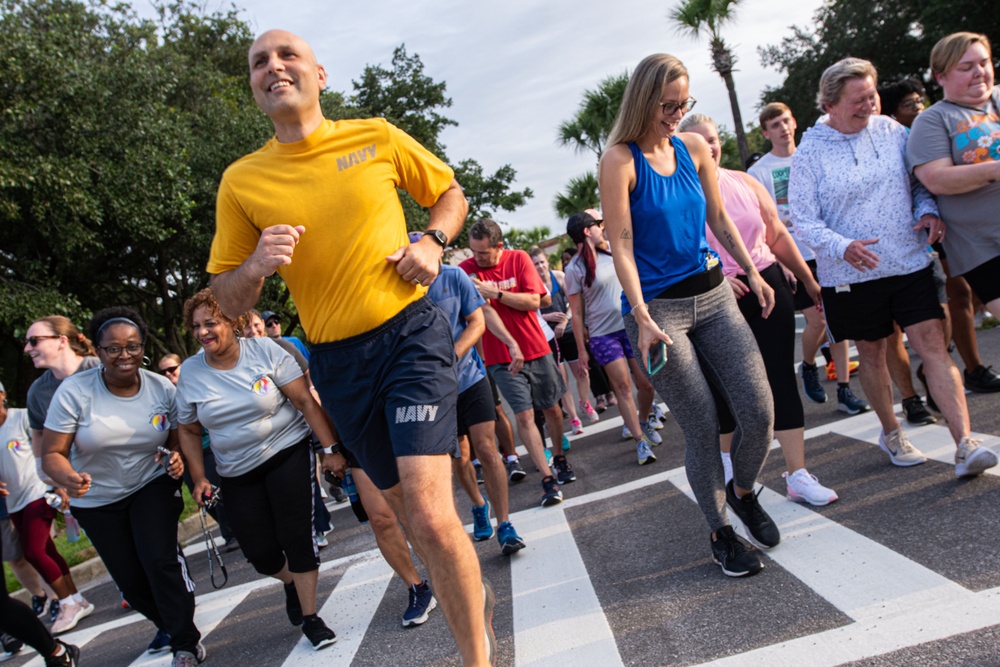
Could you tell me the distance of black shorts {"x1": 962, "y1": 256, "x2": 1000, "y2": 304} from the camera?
14.5 feet

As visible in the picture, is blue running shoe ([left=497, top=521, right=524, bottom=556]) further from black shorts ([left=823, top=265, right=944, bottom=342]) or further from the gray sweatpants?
black shorts ([left=823, top=265, right=944, bottom=342])

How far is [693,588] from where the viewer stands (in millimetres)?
3781

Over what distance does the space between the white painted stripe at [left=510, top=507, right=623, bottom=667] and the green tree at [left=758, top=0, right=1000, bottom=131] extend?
31575mm

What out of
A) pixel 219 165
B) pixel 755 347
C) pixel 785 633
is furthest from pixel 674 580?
pixel 219 165

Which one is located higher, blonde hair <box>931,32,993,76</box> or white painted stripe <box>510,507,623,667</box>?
blonde hair <box>931,32,993,76</box>

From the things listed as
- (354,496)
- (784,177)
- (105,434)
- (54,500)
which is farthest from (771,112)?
(54,500)

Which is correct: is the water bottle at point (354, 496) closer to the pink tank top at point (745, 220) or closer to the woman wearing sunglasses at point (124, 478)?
the woman wearing sunglasses at point (124, 478)

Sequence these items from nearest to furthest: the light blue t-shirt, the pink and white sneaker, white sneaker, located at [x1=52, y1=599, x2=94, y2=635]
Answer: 1. the light blue t-shirt
2. white sneaker, located at [x1=52, y1=599, x2=94, y2=635]
3. the pink and white sneaker

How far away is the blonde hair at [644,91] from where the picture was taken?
3.70 meters

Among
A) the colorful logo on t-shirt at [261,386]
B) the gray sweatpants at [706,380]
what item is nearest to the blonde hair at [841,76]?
the gray sweatpants at [706,380]

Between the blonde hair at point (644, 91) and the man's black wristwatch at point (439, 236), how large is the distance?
105 cm

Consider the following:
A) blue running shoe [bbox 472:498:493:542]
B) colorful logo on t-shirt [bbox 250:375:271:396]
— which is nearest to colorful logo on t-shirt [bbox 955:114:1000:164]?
blue running shoe [bbox 472:498:493:542]

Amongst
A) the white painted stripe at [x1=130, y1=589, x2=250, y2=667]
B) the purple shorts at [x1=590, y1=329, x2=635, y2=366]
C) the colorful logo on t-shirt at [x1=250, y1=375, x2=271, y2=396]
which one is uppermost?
the colorful logo on t-shirt at [x1=250, y1=375, x2=271, y2=396]

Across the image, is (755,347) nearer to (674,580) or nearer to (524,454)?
(674,580)
